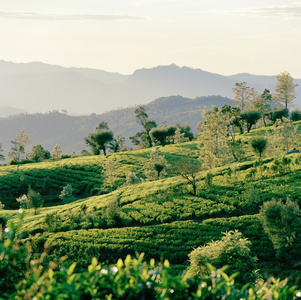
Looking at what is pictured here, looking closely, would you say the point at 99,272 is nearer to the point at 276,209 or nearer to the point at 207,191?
the point at 276,209

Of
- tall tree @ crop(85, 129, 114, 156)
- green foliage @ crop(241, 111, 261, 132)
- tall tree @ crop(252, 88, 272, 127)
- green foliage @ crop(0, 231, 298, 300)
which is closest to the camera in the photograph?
green foliage @ crop(0, 231, 298, 300)

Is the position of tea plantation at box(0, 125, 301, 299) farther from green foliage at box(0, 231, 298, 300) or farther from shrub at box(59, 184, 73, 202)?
green foliage at box(0, 231, 298, 300)

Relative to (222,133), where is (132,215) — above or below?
below

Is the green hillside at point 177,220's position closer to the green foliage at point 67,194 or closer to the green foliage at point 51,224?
the green foliage at point 51,224

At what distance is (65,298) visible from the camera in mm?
5812

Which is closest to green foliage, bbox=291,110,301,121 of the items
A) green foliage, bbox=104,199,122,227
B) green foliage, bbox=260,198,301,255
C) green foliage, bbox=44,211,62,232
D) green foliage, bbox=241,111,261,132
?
green foliage, bbox=241,111,261,132

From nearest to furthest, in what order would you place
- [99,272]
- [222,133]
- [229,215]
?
[99,272]
[229,215]
[222,133]

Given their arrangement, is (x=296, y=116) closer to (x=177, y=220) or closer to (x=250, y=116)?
(x=250, y=116)

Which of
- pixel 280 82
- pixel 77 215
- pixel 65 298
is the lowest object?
pixel 77 215

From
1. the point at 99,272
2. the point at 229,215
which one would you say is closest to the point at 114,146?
the point at 229,215

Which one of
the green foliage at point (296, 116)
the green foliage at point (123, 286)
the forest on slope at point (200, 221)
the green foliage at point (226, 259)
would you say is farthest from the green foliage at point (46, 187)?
the green foliage at point (296, 116)

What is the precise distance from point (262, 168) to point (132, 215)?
61.9 ft

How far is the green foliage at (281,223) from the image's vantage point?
22.7 metres

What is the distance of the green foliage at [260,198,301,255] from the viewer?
22.7 meters
